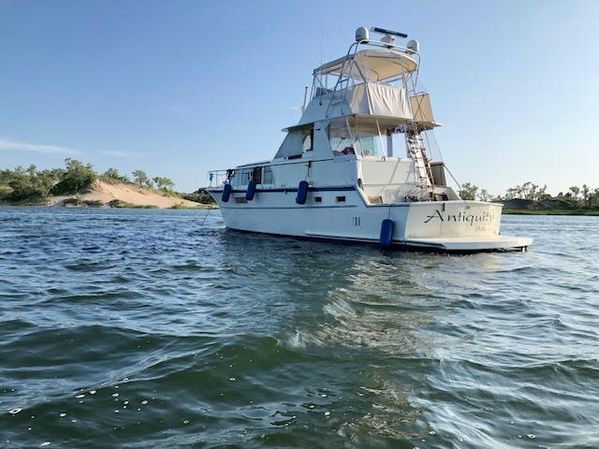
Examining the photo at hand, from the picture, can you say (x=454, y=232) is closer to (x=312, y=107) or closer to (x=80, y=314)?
(x=312, y=107)

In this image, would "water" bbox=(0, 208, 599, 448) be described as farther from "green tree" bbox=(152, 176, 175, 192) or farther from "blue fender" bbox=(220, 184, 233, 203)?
"green tree" bbox=(152, 176, 175, 192)

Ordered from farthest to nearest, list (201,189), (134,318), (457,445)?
(201,189) → (134,318) → (457,445)

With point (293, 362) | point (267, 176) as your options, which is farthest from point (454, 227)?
point (293, 362)

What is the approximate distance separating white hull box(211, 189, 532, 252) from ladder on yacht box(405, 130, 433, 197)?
87.4 inches

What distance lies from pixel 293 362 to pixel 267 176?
58.8ft

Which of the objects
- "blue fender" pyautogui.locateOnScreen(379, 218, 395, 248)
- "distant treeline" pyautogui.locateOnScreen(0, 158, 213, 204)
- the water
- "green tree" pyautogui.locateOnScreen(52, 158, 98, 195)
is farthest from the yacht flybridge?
"green tree" pyautogui.locateOnScreen(52, 158, 98, 195)

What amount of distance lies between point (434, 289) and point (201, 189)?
20658 millimetres

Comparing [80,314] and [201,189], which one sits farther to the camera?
[201,189]

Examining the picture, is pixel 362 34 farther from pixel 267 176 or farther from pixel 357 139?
pixel 267 176

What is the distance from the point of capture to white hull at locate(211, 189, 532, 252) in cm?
1636

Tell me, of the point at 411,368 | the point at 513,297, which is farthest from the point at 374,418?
the point at 513,297

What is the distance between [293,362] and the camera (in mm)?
5164

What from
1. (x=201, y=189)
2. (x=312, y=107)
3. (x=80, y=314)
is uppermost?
(x=312, y=107)

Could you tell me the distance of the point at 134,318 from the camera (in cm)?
686
